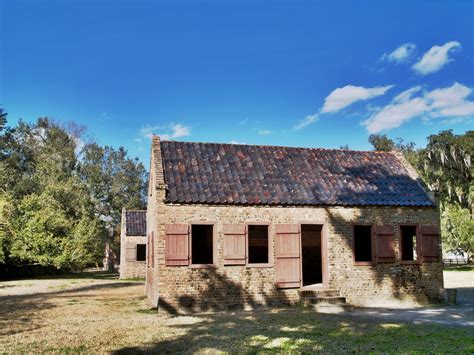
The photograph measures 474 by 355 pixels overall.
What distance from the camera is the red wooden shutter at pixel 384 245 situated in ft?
Answer: 56.8

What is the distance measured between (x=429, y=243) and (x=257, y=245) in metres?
7.41

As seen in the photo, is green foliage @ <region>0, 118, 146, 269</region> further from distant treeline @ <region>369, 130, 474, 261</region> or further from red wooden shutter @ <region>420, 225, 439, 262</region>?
distant treeline @ <region>369, 130, 474, 261</region>

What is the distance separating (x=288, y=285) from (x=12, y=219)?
21339 mm

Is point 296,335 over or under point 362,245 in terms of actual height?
under

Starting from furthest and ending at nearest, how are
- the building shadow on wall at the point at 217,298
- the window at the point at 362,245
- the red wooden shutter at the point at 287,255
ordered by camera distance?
the window at the point at 362,245 → the red wooden shutter at the point at 287,255 → the building shadow on wall at the point at 217,298

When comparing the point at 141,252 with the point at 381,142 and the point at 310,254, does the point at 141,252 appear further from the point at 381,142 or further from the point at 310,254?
the point at 381,142

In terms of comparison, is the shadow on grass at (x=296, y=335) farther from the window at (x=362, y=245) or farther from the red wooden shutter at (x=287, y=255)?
the window at (x=362, y=245)

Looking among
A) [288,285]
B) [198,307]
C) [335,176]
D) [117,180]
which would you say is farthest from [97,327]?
[117,180]

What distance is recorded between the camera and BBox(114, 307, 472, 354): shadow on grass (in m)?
9.42

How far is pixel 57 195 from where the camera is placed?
41750 mm

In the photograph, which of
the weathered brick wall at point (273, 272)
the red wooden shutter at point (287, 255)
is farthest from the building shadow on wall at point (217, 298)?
the red wooden shutter at point (287, 255)

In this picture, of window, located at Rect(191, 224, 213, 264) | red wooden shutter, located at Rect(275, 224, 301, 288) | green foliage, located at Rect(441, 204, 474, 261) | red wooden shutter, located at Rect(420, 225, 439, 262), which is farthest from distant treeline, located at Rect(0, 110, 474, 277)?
red wooden shutter, located at Rect(420, 225, 439, 262)

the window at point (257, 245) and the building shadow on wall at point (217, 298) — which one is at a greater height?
the window at point (257, 245)

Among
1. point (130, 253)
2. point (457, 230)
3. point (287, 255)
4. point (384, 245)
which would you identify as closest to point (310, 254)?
point (384, 245)
